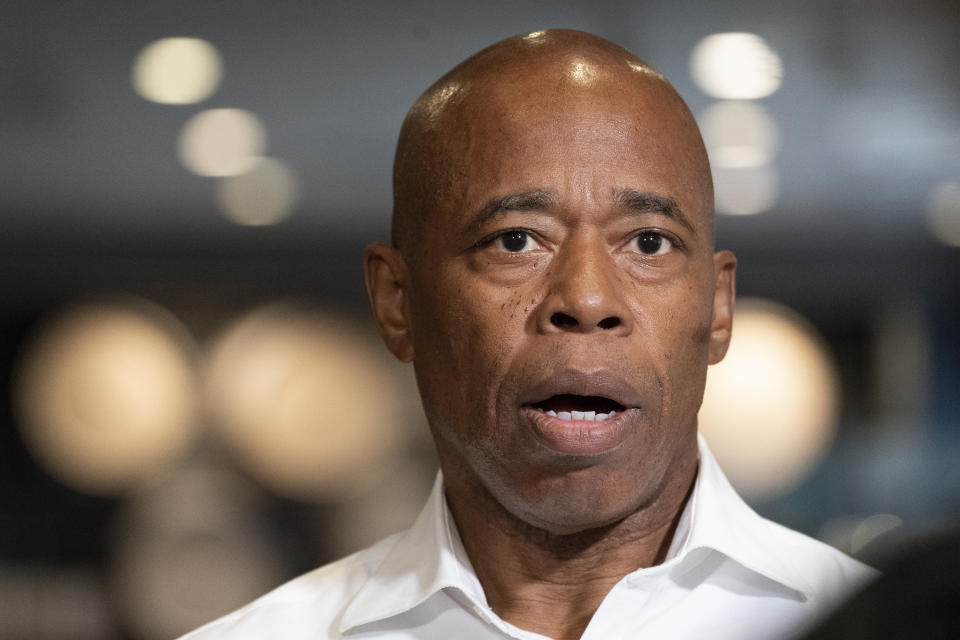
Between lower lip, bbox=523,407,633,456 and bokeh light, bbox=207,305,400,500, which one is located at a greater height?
lower lip, bbox=523,407,633,456

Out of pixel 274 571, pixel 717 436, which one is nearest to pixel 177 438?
pixel 274 571

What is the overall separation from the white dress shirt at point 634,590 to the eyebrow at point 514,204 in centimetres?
32

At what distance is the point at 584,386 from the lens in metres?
1.07

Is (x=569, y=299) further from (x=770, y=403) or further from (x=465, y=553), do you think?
(x=770, y=403)

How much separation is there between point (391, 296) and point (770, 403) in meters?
2.22

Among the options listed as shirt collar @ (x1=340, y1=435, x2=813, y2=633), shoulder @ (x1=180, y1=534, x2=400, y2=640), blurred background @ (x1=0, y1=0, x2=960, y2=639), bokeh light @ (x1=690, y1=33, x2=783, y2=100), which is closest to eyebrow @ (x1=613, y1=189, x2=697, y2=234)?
shirt collar @ (x1=340, y1=435, x2=813, y2=633)

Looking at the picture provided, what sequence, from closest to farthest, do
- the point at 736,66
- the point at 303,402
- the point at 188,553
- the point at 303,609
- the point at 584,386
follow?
1. the point at 584,386
2. the point at 303,609
3. the point at 736,66
4. the point at 188,553
5. the point at 303,402

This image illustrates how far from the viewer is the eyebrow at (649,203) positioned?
1.14 metres

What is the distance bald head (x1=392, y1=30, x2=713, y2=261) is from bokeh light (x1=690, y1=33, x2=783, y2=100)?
1574 millimetres

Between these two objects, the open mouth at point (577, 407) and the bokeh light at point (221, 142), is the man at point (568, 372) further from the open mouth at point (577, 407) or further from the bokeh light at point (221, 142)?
the bokeh light at point (221, 142)

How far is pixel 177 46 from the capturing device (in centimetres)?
283

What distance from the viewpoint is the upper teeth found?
3.59 feet

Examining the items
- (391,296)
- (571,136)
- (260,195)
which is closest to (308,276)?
(260,195)

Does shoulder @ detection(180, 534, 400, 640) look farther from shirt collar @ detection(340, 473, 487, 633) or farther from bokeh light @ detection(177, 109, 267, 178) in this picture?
bokeh light @ detection(177, 109, 267, 178)
